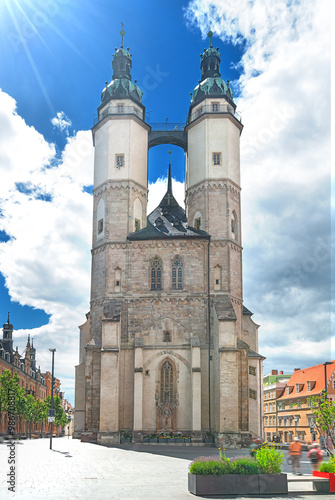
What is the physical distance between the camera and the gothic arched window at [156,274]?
141ft

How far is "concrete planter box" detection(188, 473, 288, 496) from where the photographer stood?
1479 cm

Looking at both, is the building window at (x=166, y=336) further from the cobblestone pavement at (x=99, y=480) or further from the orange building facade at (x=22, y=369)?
the orange building facade at (x=22, y=369)

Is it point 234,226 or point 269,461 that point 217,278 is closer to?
point 234,226

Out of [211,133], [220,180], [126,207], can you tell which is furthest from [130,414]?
[211,133]

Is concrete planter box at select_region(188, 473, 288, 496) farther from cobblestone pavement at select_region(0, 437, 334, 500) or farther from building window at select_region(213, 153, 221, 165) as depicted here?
building window at select_region(213, 153, 221, 165)

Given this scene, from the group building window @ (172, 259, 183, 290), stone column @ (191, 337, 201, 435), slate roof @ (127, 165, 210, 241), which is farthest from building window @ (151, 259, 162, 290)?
stone column @ (191, 337, 201, 435)

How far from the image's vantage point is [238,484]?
590 inches

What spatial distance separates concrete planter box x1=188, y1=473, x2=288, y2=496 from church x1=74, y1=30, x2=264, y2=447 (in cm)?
2262

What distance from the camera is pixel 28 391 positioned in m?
97.9

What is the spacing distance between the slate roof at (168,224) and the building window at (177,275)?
2117 mm

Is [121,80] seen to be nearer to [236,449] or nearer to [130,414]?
[130,414]

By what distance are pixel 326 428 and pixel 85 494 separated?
1292 centimetres

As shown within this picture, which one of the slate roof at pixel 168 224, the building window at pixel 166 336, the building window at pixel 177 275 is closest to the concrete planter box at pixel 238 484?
the building window at pixel 166 336

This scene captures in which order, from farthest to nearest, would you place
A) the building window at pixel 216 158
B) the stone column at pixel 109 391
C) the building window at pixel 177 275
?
1. the building window at pixel 216 158
2. the building window at pixel 177 275
3. the stone column at pixel 109 391
